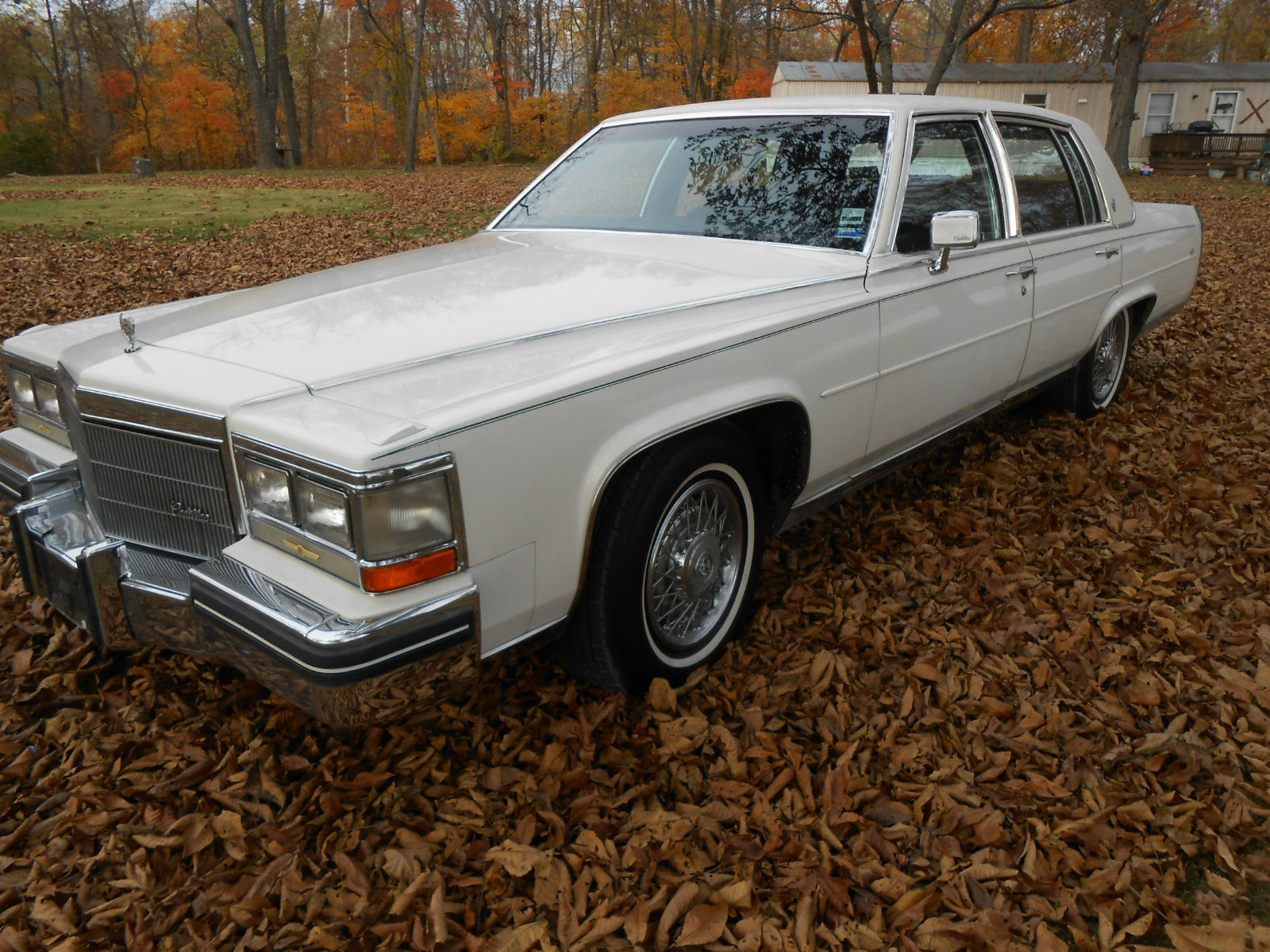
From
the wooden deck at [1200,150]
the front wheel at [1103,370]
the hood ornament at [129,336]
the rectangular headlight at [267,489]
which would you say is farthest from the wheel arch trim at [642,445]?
the wooden deck at [1200,150]

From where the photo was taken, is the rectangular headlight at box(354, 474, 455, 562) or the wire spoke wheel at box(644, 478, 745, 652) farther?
the wire spoke wheel at box(644, 478, 745, 652)

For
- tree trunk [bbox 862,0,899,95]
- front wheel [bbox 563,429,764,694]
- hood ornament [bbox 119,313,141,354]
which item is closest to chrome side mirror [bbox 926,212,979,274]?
front wheel [bbox 563,429,764,694]

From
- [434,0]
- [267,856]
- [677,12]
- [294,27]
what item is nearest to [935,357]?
[267,856]

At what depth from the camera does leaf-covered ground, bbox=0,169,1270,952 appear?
209 cm

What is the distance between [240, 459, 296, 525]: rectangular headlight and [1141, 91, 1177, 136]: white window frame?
120 feet

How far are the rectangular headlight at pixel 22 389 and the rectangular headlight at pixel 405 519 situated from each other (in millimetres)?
1650

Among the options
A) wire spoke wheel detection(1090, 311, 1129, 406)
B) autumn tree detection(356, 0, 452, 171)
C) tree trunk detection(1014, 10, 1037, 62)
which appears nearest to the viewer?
wire spoke wheel detection(1090, 311, 1129, 406)

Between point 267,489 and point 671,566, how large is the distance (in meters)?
1.15

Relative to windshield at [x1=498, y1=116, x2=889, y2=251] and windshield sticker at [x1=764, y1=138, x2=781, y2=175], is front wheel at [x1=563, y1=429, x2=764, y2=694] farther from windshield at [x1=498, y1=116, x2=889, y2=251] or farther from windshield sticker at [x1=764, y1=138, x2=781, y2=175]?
windshield sticker at [x1=764, y1=138, x2=781, y2=175]

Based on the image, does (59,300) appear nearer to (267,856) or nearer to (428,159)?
(267,856)

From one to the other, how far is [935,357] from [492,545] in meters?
2.07

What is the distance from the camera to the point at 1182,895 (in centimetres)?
215

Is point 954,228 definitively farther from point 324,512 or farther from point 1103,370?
point 1103,370

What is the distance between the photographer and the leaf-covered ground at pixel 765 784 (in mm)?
2090
